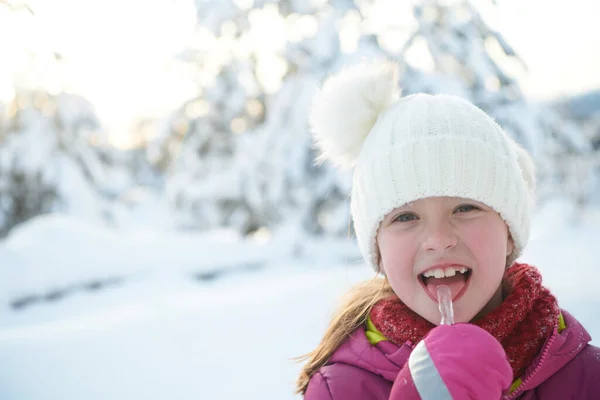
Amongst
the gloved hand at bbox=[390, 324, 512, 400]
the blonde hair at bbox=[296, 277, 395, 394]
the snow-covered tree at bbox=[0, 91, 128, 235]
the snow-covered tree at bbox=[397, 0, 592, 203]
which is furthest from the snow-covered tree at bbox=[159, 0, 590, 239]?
the gloved hand at bbox=[390, 324, 512, 400]

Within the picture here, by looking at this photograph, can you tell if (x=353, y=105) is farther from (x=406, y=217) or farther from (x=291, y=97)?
(x=291, y=97)

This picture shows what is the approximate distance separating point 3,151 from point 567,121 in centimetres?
776

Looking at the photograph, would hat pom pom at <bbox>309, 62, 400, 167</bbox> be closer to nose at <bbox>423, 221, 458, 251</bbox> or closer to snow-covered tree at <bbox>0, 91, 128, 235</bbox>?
nose at <bbox>423, 221, 458, 251</bbox>

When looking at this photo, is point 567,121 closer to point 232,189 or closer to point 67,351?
point 232,189

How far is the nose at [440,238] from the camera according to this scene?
47.8 inches

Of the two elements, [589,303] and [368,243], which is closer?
[368,243]

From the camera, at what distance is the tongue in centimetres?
125

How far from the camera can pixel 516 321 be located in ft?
4.21

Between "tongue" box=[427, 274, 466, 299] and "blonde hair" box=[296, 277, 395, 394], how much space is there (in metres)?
0.32

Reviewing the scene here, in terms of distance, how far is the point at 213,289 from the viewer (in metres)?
4.04

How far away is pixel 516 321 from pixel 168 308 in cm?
234

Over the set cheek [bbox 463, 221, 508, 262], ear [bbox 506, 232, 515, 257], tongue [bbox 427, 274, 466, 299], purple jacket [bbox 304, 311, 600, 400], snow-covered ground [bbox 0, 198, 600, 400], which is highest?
cheek [bbox 463, 221, 508, 262]

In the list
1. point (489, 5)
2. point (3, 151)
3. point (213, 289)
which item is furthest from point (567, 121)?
point (3, 151)

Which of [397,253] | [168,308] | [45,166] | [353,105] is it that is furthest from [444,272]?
[45,166]
